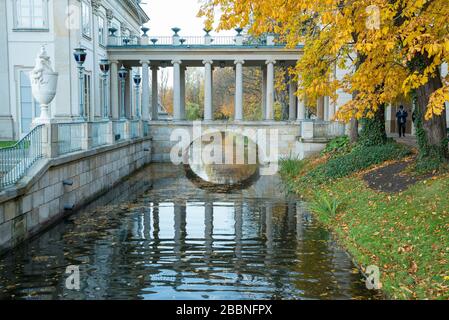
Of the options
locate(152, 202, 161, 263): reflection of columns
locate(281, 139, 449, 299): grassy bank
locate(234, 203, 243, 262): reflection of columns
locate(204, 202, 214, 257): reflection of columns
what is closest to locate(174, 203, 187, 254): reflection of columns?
locate(152, 202, 161, 263): reflection of columns

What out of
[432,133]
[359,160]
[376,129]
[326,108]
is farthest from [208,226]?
[326,108]

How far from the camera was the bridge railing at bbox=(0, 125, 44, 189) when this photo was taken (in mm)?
11646

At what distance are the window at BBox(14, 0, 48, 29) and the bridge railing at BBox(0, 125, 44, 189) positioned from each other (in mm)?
13080

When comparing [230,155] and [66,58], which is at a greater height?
[66,58]

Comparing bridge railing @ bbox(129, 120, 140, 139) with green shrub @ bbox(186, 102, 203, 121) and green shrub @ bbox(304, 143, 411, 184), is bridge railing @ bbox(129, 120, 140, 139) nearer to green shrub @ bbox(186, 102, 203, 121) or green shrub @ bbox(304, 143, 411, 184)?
green shrub @ bbox(304, 143, 411, 184)

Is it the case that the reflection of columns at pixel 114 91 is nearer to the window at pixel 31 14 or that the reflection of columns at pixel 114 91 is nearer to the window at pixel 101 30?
Answer: the window at pixel 101 30

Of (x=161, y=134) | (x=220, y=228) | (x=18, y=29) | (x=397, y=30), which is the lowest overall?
(x=220, y=228)

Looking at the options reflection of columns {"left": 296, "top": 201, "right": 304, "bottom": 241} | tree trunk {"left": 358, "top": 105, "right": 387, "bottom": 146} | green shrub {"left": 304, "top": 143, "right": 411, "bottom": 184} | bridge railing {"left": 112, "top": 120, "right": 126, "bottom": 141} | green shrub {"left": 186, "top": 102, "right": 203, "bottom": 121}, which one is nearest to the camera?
reflection of columns {"left": 296, "top": 201, "right": 304, "bottom": 241}

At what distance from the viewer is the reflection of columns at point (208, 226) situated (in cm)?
1207

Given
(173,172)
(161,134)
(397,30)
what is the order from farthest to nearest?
(161,134) < (173,172) < (397,30)

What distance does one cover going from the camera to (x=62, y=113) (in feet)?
86.1

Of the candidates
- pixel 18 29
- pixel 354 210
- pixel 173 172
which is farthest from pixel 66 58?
pixel 354 210

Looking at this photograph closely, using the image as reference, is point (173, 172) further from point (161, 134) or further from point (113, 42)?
point (113, 42)
